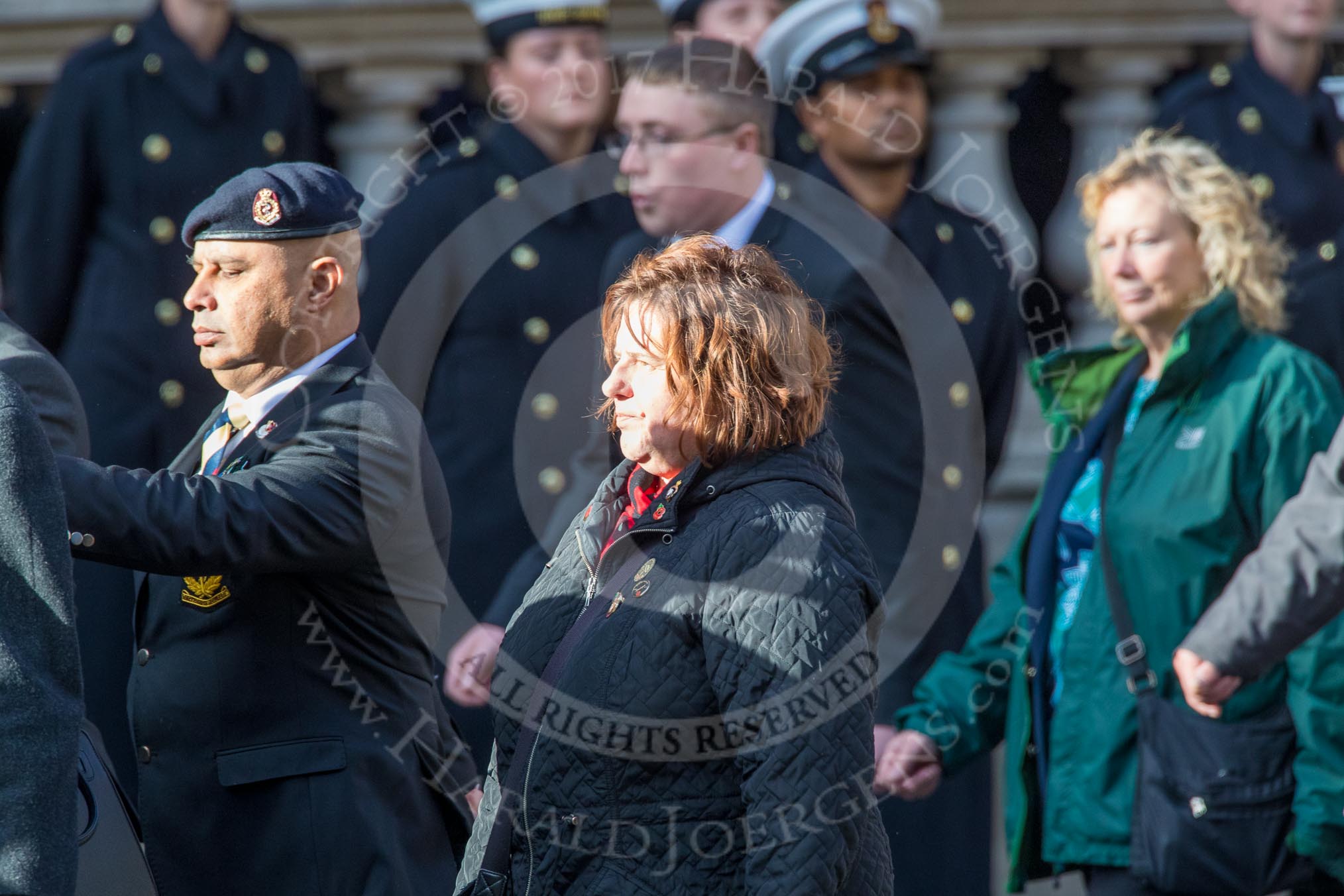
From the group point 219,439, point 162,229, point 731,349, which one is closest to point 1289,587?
point 731,349

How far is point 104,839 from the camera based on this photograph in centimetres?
275

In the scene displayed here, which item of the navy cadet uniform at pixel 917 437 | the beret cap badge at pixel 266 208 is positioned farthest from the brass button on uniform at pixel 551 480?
the beret cap badge at pixel 266 208

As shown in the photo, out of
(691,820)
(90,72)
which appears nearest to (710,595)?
(691,820)

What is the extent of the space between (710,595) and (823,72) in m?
2.19

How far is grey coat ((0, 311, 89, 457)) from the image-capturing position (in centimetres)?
298

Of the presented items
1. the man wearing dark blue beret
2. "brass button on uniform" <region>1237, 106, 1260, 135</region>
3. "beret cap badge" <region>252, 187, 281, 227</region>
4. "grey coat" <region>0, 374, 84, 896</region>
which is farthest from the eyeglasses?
"grey coat" <region>0, 374, 84, 896</region>

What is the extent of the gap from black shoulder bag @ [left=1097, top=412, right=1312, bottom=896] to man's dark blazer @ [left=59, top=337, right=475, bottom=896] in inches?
50.6

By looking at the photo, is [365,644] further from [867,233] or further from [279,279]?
[867,233]

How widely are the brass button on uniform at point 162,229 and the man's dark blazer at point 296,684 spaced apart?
1811 millimetres

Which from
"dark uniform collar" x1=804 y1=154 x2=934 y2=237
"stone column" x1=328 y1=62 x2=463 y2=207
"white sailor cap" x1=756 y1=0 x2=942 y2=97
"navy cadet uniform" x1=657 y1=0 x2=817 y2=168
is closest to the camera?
"dark uniform collar" x1=804 y1=154 x2=934 y2=237

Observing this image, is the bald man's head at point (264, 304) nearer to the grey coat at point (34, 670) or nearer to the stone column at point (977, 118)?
the grey coat at point (34, 670)

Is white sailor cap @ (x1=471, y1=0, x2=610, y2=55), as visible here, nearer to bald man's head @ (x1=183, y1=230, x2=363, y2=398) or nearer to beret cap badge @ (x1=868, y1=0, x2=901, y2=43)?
beret cap badge @ (x1=868, y1=0, x2=901, y2=43)

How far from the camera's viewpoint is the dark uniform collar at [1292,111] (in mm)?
4949

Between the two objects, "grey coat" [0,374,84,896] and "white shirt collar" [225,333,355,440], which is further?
"white shirt collar" [225,333,355,440]
